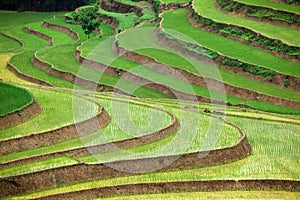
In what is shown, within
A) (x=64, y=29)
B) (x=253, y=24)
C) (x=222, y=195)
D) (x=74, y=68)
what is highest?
(x=222, y=195)

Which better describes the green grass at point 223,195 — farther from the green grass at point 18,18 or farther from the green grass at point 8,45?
the green grass at point 18,18

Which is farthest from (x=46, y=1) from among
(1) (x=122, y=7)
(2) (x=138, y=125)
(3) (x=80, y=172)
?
(3) (x=80, y=172)

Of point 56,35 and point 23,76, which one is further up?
point 23,76

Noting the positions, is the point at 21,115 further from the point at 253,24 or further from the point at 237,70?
the point at 253,24

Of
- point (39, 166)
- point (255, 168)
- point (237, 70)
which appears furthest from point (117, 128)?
point (237, 70)

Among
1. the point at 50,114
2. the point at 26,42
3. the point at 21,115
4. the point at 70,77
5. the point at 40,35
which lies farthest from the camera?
the point at 40,35

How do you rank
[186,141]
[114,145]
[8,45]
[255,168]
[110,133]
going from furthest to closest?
[8,45], [186,141], [110,133], [114,145], [255,168]

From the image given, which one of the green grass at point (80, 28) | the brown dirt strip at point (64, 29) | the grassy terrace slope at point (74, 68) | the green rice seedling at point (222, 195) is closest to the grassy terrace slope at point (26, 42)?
the grassy terrace slope at point (74, 68)
